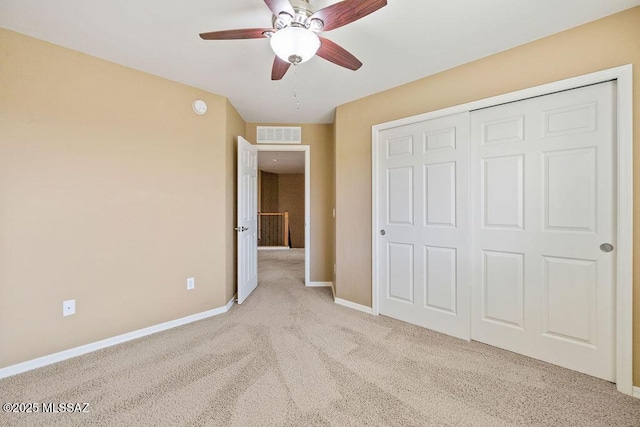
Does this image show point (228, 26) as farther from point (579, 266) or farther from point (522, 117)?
point (579, 266)

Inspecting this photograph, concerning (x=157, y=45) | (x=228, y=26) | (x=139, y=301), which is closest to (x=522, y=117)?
(x=228, y=26)

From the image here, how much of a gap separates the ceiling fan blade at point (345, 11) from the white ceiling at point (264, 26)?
358mm

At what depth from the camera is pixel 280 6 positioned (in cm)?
126

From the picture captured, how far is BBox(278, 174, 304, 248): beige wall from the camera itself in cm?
957

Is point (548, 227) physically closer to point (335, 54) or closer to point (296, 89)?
point (335, 54)

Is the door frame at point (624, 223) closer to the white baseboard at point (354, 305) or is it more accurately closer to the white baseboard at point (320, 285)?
the white baseboard at point (354, 305)

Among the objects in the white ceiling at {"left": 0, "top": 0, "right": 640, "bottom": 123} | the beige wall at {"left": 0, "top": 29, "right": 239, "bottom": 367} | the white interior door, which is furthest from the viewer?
the white interior door

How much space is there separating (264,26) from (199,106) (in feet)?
4.32

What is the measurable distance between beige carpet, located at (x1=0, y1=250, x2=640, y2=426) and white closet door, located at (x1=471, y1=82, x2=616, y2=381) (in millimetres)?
218

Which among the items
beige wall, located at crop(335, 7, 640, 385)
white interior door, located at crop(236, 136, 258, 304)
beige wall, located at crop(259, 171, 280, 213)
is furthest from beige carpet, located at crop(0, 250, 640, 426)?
beige wall, located at crop(259, 171, 280, 213)

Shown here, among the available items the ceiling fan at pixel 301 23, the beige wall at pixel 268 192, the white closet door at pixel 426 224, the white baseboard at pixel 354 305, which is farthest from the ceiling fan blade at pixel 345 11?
the beige wall at pixel 268 192

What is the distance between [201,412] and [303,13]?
90.4 inches

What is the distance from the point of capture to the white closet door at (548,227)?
1704 mm

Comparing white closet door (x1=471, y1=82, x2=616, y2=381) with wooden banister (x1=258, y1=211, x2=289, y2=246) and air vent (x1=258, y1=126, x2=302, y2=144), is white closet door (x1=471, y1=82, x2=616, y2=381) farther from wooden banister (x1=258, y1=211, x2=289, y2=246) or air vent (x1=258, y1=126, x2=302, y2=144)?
wooden banister (x1=258, y1=211, x2=289, y2=246)
